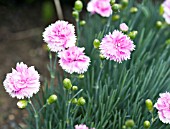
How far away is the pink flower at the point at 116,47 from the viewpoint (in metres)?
1.23

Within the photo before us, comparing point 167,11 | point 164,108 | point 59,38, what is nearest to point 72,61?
point 59,38

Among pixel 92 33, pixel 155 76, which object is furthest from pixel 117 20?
pixel 155 76

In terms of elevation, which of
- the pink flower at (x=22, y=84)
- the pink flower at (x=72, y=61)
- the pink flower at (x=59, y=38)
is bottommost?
the pink flower at (x=22, y=84)

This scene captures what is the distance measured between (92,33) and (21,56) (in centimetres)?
64

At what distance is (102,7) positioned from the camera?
5.05 ft

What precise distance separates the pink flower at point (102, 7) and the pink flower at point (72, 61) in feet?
1.17

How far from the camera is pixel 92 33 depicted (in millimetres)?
1832

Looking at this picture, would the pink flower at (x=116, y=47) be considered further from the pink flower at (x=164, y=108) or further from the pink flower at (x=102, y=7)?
the pink flower at (x=102, y=7)

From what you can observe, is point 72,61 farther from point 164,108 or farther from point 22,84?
point 164,108

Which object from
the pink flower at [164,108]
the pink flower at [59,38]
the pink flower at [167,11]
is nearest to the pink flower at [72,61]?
the pink flower at [59,38]

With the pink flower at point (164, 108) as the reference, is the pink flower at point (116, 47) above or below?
above

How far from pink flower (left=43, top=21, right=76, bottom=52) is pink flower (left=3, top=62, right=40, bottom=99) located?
0.13m

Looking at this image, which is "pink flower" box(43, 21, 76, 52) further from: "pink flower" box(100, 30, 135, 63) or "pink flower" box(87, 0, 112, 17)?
"pink flower" box(87, 0, 112, 17)

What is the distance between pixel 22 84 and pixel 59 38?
0.68 ft
